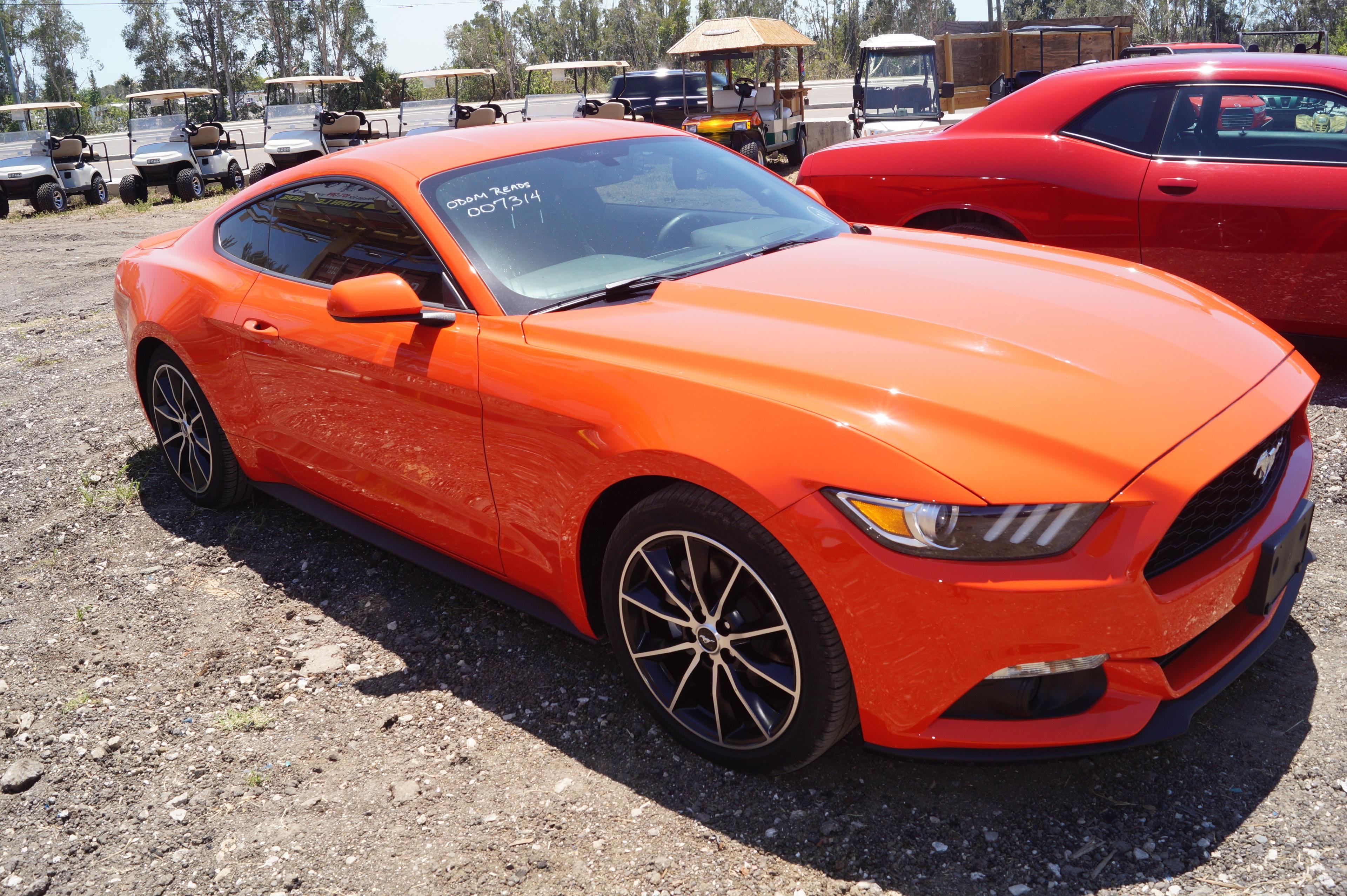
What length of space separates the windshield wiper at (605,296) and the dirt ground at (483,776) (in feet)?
3.67

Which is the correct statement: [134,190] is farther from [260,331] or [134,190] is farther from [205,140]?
[260,331]

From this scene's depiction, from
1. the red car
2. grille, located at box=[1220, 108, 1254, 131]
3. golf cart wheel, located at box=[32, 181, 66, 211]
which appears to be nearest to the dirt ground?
the red car

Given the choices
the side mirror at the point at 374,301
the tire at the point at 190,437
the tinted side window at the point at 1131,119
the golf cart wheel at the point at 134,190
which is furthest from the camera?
the golf cart wheel at the point at 134,190

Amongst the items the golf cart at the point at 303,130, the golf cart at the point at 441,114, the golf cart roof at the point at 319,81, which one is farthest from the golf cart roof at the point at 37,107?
the golf cart at the point at 441,114

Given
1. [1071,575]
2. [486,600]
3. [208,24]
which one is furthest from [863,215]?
[208,24]

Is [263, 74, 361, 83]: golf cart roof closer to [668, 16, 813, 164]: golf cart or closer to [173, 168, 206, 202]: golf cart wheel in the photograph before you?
[173, 168, 206, 202]: golf cart wheel

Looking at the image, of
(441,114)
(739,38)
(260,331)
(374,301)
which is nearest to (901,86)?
(739,38)

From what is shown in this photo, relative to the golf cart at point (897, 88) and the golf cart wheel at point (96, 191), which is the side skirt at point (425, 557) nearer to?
the golf cart at point (897, 88)

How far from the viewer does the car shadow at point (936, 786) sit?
2291 mm

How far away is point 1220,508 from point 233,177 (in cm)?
2012

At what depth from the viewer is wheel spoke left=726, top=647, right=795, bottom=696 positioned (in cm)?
241

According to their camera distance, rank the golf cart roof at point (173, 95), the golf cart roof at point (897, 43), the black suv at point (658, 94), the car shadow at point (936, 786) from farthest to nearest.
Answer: the black suv at point (658, 94)
the golf cart roof at point (173, 95)
the golf cart roof at point (897, 43)
the car shadow at point (936, 786)

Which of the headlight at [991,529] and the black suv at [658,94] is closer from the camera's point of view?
the headlight at [991,529]

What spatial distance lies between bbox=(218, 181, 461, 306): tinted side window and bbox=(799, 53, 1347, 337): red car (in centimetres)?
317
